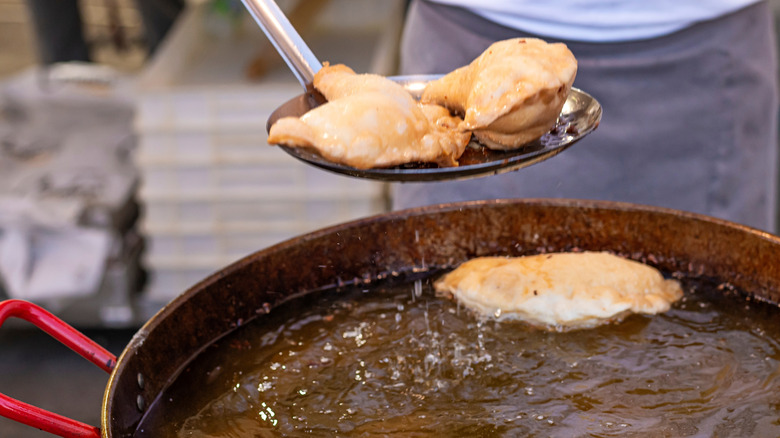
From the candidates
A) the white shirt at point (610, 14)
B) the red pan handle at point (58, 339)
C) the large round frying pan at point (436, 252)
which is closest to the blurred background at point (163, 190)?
the white shirt at point (610, 14)

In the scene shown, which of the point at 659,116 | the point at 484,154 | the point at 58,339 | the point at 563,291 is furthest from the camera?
the point at 659,116

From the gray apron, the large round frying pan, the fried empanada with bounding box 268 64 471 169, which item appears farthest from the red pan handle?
the gray apron

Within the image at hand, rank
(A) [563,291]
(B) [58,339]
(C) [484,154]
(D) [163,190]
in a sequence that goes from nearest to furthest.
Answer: (B) [58,339]
(C) [484,154]
(A) [563,291]
(D) [163,190]

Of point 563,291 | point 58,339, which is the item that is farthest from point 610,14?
point 58,339

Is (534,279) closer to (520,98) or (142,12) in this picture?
(520,98)

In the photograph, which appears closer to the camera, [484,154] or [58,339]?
[58,339]

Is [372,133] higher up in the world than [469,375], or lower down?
higher up

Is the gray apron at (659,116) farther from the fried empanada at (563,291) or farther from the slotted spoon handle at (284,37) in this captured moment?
the slotted spoon handle at (284,37)

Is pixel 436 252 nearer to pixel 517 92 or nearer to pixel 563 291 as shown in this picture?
pixel 563 291
